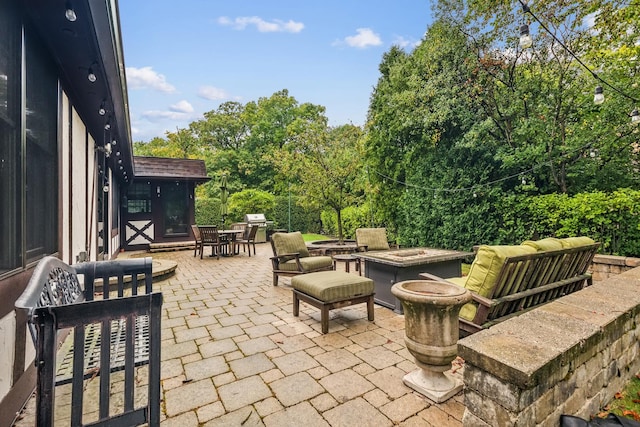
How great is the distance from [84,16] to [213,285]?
4.20 m

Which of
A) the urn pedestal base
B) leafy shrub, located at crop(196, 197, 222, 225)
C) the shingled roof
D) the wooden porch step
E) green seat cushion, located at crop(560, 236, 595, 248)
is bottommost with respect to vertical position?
the urn pedestal base

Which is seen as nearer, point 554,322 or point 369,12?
point 554,322

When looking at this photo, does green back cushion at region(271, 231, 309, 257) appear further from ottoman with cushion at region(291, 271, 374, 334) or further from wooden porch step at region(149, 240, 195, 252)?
wooden porch step at region(149, 240, 195, 252)

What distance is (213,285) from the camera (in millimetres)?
5332

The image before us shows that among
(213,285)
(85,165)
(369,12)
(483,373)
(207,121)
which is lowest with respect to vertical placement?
(213,285)

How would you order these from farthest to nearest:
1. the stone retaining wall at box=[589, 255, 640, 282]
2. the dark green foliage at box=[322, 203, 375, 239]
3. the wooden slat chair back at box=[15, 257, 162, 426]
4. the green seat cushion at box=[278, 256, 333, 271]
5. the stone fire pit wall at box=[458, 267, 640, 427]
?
the dark green foliage at box=[322, 203, 375, 239] < the green seat cushion at box=[278, 256, 333, 271] < the stone retaining wall at box=[589, 255, 640, 282] < the stone fire pit wall at box=[458, 267, 640, 427] < the wooden slat chair back at box=[15, 257, 162, 426]

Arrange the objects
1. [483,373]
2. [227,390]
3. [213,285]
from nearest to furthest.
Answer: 1. [483,373]
2. [227,390]
3. [213,285]

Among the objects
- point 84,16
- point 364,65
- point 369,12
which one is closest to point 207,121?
point 364,65

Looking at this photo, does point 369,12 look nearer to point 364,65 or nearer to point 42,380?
point 364,65

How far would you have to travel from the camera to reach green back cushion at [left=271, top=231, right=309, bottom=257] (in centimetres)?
505

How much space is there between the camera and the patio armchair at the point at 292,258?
15.9ft

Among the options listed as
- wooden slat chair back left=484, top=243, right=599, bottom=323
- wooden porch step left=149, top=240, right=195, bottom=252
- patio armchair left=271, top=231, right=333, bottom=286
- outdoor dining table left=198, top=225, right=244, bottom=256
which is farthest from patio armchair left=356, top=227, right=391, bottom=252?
wooden porch step left=149, top=240, right=195, bottom=252

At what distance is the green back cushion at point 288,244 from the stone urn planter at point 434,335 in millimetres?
3135

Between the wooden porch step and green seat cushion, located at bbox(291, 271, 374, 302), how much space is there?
818 cm
